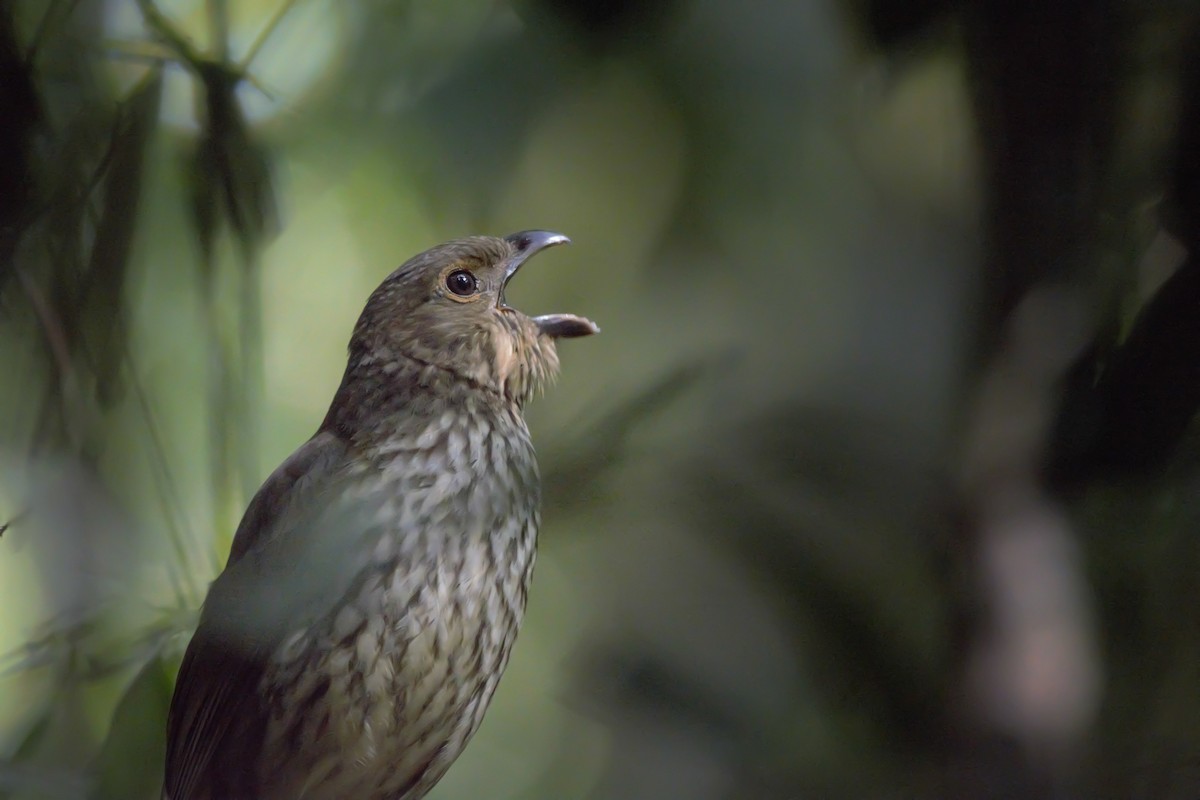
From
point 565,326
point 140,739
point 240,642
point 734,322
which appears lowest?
point 140,739

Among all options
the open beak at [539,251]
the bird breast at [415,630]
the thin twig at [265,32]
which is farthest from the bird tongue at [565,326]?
the thin twig at [265,32]

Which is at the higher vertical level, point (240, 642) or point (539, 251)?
point (539, 251)

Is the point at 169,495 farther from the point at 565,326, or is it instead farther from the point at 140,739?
the point at 565,326

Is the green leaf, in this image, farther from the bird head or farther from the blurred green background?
the bird head

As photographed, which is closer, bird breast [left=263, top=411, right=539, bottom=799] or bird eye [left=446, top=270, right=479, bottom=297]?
bird breast [left=263, top=411, right=539, bottom=799]

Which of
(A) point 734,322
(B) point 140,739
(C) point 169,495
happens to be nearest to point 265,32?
(C) point 169,495

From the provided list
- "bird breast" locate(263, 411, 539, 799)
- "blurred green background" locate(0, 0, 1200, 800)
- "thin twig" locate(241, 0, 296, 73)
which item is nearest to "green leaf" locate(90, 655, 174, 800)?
"blurred green background" locate(0, 0, 1200, 800)

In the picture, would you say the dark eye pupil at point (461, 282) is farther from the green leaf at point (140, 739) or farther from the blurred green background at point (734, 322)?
the green leaf at point (140, 739)
